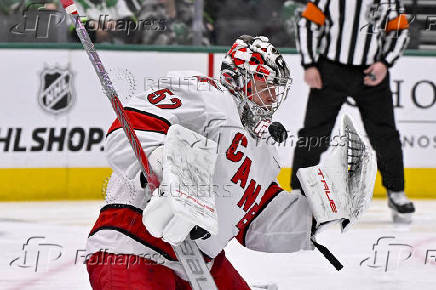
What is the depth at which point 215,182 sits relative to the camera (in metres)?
2.36

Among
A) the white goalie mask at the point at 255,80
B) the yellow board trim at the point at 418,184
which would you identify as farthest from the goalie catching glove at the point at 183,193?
the yellow board trim at the point at 418,184

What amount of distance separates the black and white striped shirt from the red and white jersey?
2.64 m

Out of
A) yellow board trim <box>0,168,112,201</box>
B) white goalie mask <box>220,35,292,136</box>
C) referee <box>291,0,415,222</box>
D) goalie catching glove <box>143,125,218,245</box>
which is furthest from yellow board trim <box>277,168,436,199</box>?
goalie catching glove <box>143,125,218,245</box>

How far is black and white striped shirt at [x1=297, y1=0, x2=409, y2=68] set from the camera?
5.10 m

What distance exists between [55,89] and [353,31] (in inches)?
67.9

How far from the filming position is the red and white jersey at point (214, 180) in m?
2.15

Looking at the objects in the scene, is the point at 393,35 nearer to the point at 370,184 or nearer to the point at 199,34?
the point at 199,34

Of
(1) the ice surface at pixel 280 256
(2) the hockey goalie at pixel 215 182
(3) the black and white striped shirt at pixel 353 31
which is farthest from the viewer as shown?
(3) the black and white striped shirt at pixel 353 31

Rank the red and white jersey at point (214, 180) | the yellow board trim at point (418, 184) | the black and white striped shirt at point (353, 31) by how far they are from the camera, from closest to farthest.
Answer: the red and white jersey at point (214, 180) → the black and white striped shirt at point (353, 31) → the yellow board trim at point (418, 184)

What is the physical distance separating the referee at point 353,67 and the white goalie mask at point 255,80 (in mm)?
2731

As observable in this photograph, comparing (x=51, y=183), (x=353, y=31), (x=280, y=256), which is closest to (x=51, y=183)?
(x=51, y=183)

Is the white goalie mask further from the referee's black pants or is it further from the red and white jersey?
the referee's black pants

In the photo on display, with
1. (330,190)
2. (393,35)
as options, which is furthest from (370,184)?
(393,35)

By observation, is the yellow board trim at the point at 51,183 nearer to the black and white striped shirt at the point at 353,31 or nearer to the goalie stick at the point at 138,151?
the black and white striped shirt at the point at 353,31
